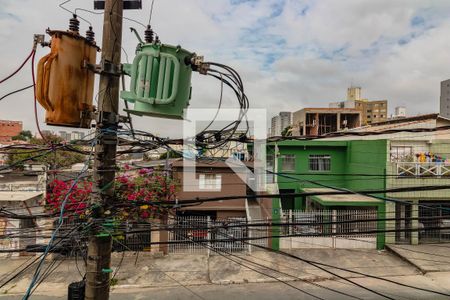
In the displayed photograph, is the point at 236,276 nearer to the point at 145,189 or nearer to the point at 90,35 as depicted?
the point at 145,189

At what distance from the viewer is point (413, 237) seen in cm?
1290

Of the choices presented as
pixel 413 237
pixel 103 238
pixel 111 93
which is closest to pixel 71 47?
pixel 111 93

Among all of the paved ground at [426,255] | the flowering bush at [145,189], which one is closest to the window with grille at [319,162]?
the paved ground at [426,255]

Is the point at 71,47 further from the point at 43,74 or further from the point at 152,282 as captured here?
the point at 152,282

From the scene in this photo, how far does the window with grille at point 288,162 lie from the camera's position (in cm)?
1723

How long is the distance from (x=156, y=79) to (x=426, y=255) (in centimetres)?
1360

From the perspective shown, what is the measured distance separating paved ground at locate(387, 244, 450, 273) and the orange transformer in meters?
12.4

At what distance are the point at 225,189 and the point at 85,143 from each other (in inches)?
403

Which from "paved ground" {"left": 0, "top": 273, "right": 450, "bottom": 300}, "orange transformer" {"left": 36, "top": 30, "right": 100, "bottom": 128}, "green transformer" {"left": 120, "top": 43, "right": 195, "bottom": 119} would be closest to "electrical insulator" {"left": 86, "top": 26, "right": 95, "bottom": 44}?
"orange transformer" {"left": 36, "top": 30, "right": 100, "bottom": 128}

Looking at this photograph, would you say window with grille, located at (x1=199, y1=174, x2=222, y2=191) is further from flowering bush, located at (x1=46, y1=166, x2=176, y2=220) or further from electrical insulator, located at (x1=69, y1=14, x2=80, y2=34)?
electrical insulator, located at (x1=69, y1=14, x2=80, y2=34)

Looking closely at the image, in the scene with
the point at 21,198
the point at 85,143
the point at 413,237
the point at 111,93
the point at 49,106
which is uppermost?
the point at 111,93

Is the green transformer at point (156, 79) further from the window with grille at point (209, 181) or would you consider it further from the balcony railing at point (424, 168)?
the balcony railing at point (424, 168)

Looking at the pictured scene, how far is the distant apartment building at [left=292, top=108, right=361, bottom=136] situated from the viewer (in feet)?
123

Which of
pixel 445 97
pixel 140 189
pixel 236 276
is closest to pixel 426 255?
pixel 236 276
